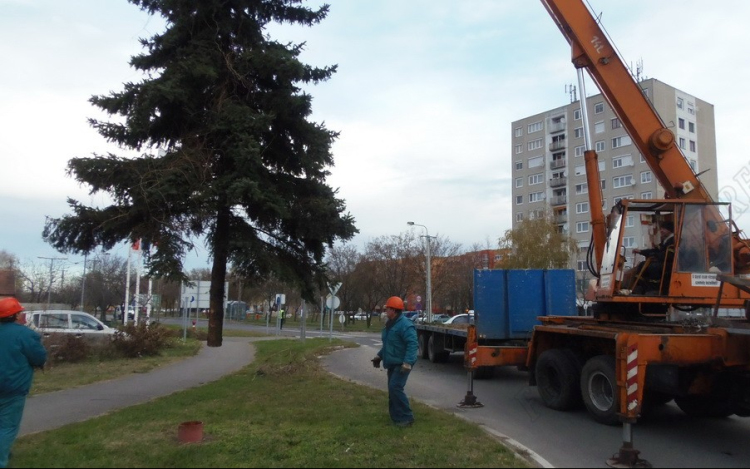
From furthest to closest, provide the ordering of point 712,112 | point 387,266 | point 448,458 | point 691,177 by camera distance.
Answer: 1. point 712,112
2. point 387,266
3. point 691,177
4. point 448,458

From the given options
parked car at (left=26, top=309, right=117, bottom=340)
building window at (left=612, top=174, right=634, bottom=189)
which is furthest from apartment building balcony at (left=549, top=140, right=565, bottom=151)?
parked car at (left=26, top=309, right=117, bottom=340)

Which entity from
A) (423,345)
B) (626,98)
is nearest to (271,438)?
(626,98)

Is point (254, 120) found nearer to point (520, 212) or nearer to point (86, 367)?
point (86, 367)

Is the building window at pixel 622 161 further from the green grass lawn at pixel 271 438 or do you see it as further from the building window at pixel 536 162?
the green grass lawn at pixel 271 438

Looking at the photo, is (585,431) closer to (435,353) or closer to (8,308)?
(8,308)

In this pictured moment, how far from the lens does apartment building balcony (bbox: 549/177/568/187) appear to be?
246 ft

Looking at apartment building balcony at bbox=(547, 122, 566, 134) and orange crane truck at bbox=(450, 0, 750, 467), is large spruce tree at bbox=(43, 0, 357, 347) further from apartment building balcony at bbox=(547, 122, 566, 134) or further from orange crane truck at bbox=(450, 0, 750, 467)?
apartment building balcony at bbox=(547, 122, 566, 134)

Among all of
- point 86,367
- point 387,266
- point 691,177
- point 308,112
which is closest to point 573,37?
point 691,177

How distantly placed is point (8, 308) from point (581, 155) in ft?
237

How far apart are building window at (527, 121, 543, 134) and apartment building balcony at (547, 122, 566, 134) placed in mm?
1524

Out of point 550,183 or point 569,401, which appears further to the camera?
point 550,183

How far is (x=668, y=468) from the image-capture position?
6562mm

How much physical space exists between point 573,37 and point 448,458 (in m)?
8.44

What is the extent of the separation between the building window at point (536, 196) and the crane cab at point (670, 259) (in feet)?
231
